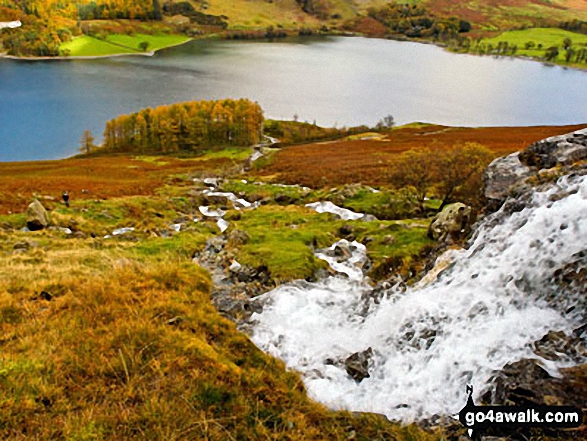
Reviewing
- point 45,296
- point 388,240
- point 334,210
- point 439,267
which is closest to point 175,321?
point 45,296

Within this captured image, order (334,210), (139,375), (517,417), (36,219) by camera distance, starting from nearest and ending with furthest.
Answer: (517,417) → (139,375) → (36,219) → (334,210)

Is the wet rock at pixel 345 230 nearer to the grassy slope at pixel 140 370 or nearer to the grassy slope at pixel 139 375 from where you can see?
the grassy slope at pixel 140 370

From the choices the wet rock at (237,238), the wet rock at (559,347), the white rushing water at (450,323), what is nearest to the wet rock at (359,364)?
the white rushing water at (450,323)

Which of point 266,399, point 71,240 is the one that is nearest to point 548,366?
point 266,399

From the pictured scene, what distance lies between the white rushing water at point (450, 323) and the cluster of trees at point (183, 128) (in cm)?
8933

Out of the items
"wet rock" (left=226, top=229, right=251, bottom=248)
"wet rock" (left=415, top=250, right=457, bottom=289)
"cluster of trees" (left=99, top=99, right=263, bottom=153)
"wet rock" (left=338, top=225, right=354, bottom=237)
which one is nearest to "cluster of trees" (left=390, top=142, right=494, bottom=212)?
"wet rock" (left=338, top=225, right=354, bottom=237)

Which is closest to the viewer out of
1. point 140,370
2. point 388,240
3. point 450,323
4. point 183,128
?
point 140,370

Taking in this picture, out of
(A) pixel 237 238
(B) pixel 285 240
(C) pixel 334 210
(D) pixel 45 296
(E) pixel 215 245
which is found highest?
(D) pixel 45 296

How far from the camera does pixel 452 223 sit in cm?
1764

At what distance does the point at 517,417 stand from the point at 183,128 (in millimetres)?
100218

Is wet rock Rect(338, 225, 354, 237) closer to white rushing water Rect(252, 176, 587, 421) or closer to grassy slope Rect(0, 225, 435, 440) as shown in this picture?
white rushing water Rect(252, 176, 587, 421)

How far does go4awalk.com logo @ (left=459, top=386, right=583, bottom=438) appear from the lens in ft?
21.4

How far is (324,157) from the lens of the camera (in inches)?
2657

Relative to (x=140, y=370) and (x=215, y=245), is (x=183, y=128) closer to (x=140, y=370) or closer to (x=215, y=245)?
(x=215, y=245)
